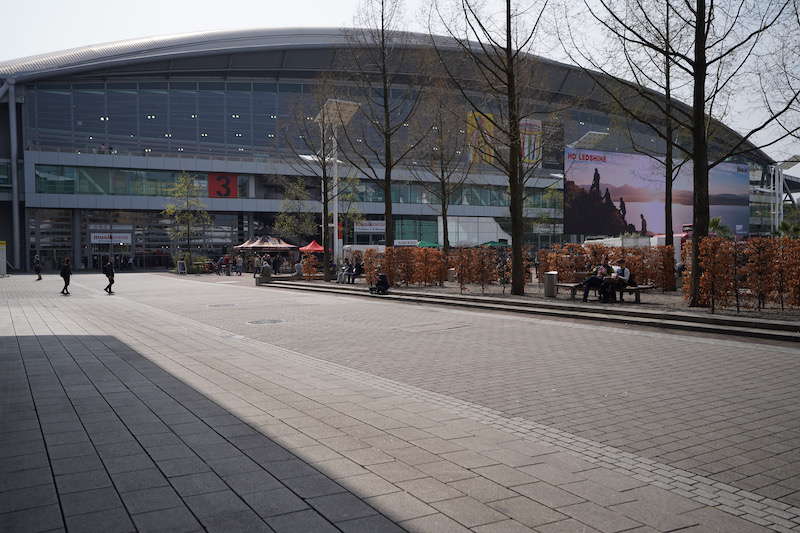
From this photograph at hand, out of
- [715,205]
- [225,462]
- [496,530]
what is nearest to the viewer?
[496,530]

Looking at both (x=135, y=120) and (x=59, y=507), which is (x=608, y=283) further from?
(x=135, y=120)

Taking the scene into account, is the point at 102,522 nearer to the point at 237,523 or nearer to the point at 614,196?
the point at 237,523

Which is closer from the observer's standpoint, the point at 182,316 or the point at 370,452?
the point at 370,452

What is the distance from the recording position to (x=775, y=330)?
11.1 metres

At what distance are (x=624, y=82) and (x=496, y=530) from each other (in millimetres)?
16378

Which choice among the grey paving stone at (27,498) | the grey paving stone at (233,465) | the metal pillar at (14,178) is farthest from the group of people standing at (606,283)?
the metal pillar at (14,178)

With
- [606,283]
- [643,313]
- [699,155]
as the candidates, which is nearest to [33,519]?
[643,313]

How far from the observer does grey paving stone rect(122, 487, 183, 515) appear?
3.72m

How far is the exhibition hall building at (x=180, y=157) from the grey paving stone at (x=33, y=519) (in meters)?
51.2

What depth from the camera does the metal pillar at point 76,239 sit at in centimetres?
6028

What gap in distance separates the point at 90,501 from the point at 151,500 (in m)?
0.39

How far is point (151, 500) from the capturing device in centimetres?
384

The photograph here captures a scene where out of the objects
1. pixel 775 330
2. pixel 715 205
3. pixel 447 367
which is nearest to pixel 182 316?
pixel 447 367

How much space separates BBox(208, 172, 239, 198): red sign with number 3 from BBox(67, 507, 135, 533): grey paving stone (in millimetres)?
65017
